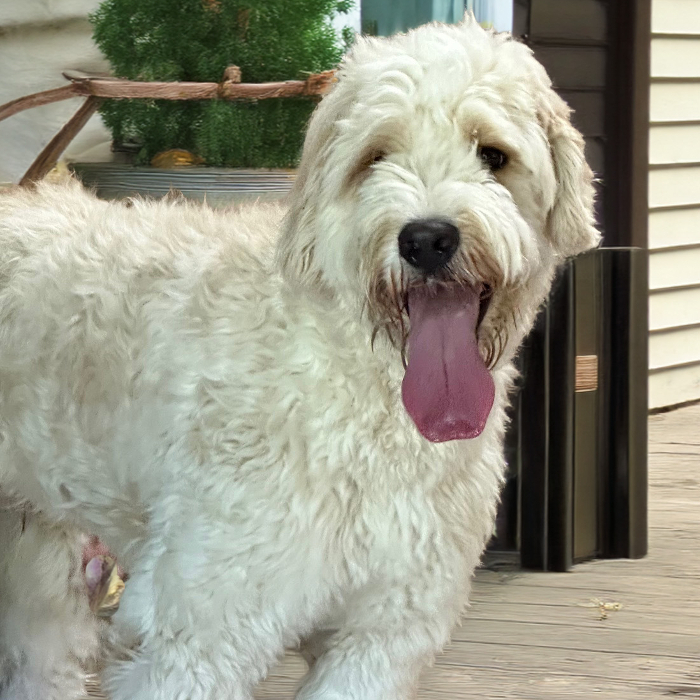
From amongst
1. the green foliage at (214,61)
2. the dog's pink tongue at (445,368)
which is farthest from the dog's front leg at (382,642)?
the green foliage at (214,61)

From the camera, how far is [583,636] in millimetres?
3557

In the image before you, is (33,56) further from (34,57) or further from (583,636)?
(583,636)

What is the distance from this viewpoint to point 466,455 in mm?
2309

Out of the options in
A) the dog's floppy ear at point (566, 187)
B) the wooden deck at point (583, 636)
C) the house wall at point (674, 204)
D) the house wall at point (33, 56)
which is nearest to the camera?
the dog's floppy ear at point (566, 187)

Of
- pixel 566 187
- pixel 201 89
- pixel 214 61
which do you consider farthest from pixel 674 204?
pixel 566 187

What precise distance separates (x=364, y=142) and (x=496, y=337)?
414mm

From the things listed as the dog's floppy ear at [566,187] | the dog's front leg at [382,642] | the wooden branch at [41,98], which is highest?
the wooden branch at [41,98]

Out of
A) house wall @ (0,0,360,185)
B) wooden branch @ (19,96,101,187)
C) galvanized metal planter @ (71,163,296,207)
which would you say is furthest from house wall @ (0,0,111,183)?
galvanized metal planter @ (71,163,296,207)

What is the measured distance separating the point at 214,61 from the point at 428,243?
189 cm

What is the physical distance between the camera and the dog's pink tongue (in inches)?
80.7

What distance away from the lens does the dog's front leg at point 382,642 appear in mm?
2285

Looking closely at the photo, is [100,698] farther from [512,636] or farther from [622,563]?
[622,563]

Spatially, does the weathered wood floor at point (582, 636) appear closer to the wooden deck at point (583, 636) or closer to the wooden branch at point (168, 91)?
the wooden deck at point (583, 636)

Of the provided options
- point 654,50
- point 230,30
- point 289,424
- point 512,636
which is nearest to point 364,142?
point 289,424
